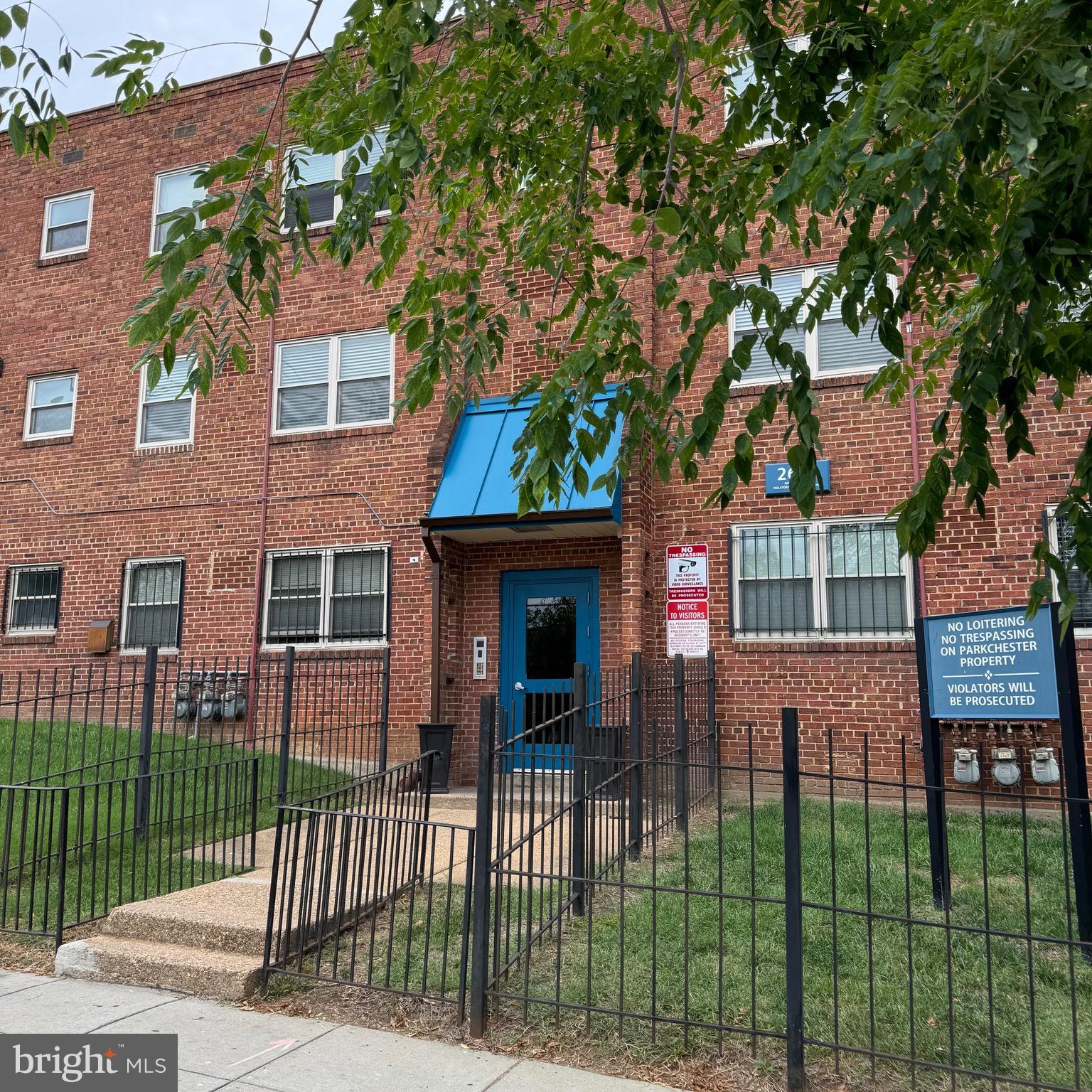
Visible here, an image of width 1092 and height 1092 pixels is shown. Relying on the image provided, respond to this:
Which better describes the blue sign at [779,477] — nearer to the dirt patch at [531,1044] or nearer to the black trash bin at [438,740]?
the black trash bin at [438,740]

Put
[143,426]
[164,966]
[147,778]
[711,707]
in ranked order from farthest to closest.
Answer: [143,426]
[711,707]
[147,778]
[164,966]

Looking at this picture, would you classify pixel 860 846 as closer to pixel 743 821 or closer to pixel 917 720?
pixel 743 821

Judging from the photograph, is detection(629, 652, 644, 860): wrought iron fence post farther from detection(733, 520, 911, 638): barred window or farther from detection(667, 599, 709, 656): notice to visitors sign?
detection(733, 520, 911, 638): barred window

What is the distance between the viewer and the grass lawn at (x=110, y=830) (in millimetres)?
6406

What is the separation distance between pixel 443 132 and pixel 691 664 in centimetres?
673

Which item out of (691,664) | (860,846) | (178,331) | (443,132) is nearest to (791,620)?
(691,664)

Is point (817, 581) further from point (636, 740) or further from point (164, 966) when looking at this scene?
point (164, 966)

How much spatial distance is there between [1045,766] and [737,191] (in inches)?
269

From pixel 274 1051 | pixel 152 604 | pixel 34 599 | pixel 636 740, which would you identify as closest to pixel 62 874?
pixel 274 1051

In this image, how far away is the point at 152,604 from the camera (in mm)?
14375

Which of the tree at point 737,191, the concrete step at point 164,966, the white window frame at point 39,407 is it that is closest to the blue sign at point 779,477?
the tree at point 737,191

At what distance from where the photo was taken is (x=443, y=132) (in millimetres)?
6309

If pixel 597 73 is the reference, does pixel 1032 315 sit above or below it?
below

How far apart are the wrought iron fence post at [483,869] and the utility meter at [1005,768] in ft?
21.9
